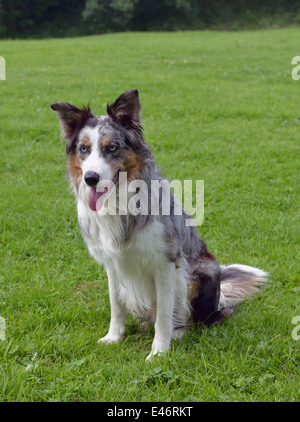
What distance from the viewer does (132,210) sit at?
311 centimetres

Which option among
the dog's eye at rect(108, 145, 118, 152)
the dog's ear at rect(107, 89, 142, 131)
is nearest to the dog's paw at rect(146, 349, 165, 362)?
the dog's eye at rect(108, 145, 118, 152)

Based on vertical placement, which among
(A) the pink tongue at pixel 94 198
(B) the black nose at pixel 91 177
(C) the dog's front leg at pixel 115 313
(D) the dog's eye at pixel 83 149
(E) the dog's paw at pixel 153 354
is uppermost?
(D) the dog's eye at pixel 83 149

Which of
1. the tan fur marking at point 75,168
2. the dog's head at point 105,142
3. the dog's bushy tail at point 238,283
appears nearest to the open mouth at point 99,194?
the dog's head at point 105,142

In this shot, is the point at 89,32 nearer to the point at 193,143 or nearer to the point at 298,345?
the point at 193,143

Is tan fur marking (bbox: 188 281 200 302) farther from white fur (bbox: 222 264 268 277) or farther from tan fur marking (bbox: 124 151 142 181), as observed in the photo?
tan fur marking (bbox: 124 151 142 181)

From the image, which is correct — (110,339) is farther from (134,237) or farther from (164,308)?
(134,237)

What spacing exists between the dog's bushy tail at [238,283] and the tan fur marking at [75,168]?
5.64 feet

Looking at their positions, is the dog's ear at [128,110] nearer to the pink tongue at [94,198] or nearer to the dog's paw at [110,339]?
the pink tongue at [94,198]

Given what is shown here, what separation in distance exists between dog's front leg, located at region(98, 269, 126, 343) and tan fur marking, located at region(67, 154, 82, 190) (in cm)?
87

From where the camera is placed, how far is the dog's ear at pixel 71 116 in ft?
9.95

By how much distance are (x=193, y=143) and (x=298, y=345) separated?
16.3 feet

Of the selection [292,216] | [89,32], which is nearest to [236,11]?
[89,32]

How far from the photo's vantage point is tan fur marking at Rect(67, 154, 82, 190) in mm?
3049

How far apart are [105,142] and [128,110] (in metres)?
0.32
